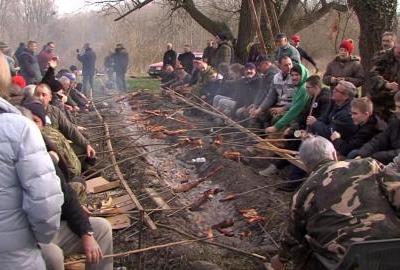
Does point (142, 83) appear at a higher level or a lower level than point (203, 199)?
lower

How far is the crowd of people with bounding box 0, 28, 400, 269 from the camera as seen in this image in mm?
2633

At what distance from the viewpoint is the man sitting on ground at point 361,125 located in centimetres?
600

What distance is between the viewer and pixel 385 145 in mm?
5656

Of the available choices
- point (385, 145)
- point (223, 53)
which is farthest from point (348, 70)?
point (223, 53)

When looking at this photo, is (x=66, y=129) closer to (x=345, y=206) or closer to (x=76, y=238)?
(x=76, y=238)

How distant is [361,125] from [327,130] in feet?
2.13

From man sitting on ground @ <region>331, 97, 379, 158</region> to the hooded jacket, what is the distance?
3977 millimetres

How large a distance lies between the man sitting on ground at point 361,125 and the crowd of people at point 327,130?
1 cm

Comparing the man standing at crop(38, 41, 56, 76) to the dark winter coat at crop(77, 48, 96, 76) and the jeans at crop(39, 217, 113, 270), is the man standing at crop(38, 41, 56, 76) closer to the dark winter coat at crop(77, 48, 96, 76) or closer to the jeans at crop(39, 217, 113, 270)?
the dark winter coat at crop(77, 48, 96, 76)

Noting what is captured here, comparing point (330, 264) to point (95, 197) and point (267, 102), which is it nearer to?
point (95, 197)

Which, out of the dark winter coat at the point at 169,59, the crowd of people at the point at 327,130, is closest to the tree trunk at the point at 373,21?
the crowd of people at the point at 327,130

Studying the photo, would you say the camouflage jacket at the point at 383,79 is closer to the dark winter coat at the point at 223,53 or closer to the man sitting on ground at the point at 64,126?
the man sitting on ground at the point at 64,126

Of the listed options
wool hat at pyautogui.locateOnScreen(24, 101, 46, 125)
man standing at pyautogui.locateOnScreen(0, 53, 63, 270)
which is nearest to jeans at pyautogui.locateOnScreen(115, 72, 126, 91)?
Answer: wool hat at pyautogui.locateOnScreen(24, 101, 46, 125)

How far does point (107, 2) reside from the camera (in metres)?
23.6
